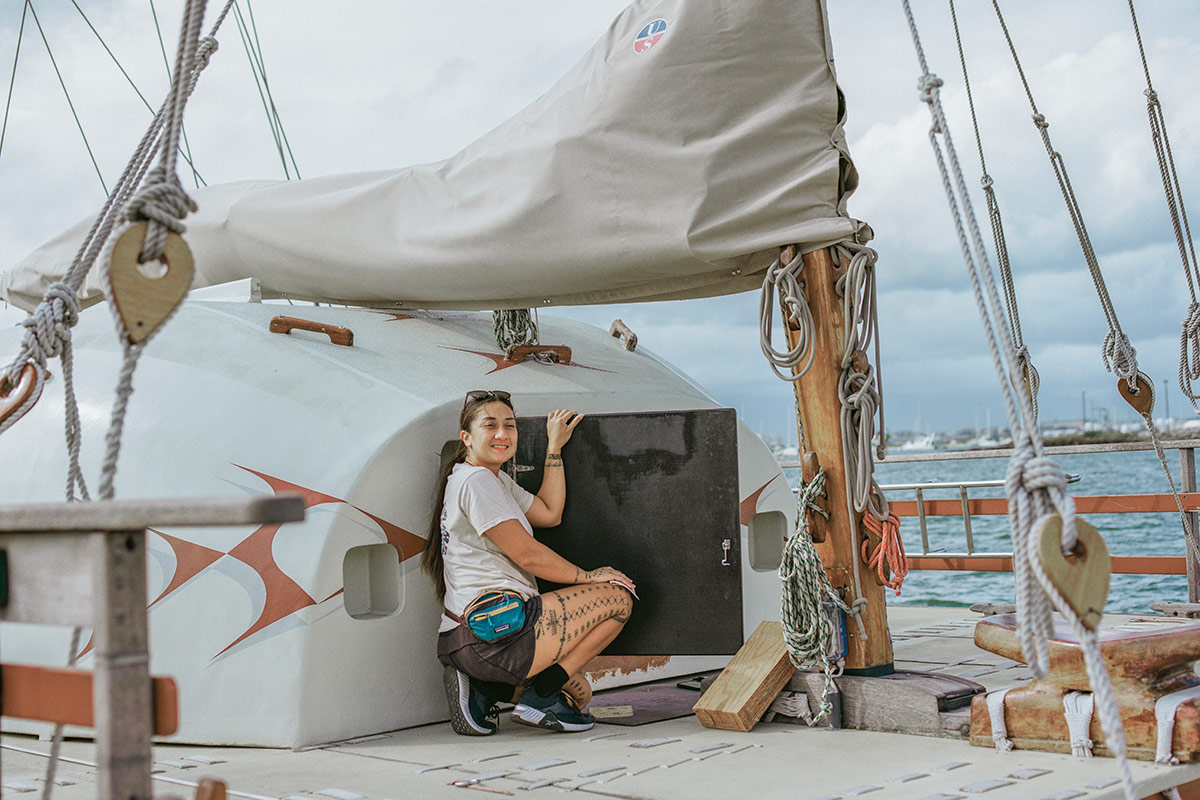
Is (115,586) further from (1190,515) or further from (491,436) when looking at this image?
(1190,515)

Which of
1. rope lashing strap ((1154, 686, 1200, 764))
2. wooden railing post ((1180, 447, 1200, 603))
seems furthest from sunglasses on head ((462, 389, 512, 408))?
wooden railing post ((1180, 447, 1200, 603))

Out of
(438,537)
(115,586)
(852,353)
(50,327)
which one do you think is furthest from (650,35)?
(115,586)

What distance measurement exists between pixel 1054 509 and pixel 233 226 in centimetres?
444

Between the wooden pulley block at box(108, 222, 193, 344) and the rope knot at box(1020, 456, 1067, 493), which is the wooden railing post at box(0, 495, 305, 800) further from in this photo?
the rope knot at box(1020, 456, 1067, 493)

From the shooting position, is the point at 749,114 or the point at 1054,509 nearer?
the point at 1054,509

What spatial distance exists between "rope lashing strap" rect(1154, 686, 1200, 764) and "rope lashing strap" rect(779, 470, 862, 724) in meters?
1.13

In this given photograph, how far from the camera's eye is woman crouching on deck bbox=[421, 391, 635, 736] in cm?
458

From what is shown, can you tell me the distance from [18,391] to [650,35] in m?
2.65

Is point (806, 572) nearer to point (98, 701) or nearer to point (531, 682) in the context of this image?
point (531, 682)

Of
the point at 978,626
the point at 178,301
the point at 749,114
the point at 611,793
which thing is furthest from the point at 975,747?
the point at 178,301

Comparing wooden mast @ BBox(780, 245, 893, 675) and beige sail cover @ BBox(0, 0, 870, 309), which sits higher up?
beige sail cover @ BBox(0, 0, 870, 309)

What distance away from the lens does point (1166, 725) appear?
3.63 metres

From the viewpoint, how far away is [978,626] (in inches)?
171

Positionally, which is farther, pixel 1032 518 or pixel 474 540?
pixel 474 540
